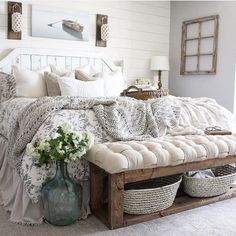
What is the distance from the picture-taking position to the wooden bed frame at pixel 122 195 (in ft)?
6.34

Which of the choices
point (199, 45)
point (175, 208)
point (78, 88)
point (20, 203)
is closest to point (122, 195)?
point (175, 208)

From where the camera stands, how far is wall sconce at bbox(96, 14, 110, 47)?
15.3ft

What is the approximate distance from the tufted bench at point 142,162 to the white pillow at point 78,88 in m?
1.21

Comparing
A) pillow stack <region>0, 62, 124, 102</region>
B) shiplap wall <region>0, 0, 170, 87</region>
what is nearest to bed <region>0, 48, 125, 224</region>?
pillow stack <region>0, 62, 124, 102</region>

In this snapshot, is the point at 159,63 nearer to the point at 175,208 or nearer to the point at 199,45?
the point at 199,45

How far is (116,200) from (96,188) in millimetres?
278

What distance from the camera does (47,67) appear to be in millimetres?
3975

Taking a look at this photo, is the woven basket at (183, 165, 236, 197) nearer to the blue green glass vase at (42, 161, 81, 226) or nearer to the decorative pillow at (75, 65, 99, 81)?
the blue green glass vase at (42, 161, 81, 226)

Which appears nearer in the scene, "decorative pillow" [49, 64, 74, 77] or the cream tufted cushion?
the cream tufted cushion

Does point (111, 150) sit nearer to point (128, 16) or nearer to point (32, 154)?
point (32, 154)

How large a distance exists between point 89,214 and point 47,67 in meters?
2.36

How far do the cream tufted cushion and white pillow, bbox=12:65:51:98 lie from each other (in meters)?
1.65

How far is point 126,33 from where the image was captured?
5.00 metres

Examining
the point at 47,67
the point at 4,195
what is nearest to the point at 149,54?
the point at 47,67
